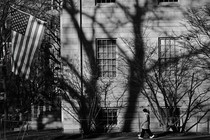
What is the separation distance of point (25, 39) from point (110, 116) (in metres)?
8.12

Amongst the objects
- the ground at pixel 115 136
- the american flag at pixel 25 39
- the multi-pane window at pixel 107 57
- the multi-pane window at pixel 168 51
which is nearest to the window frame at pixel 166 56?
the multi-pane window at pixel 168 51

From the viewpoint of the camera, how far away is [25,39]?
645 inches

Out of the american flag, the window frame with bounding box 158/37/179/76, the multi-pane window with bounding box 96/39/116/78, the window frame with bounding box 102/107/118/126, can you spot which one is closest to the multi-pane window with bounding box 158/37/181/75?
the window frame with bounding box 158/37/179/76

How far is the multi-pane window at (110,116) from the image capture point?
2281 cm

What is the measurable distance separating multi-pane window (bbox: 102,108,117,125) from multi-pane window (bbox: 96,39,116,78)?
180 cm

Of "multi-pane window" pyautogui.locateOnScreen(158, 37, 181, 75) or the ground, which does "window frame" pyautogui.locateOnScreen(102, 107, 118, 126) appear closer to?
the ground

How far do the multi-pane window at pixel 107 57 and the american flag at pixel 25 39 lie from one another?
715 cm

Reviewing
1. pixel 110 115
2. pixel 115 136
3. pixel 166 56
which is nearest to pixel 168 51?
pixel 166 56

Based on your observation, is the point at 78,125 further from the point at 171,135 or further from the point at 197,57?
the point at 197,57

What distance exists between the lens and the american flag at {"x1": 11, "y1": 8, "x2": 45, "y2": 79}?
1625 cm

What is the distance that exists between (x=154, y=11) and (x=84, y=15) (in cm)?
368

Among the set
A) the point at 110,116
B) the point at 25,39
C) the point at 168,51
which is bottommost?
the point at 110,116

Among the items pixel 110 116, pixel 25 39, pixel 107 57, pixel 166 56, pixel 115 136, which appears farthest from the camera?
pixel 107 57

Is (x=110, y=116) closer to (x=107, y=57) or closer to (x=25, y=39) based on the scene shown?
(x=107, y=57)
